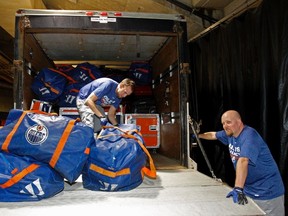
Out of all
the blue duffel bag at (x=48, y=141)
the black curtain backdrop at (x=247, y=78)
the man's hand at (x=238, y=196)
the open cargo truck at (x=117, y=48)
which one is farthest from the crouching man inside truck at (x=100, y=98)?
the man's hand at (x=238, y=196)

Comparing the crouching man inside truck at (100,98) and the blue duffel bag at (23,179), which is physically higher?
the crouching man inside truck at (100,98)

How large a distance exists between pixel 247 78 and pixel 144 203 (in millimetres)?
2430

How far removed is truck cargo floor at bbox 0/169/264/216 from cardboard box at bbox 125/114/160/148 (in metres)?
2.40

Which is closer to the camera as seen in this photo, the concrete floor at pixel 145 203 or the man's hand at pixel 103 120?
the concrete floor at pixel 145 203

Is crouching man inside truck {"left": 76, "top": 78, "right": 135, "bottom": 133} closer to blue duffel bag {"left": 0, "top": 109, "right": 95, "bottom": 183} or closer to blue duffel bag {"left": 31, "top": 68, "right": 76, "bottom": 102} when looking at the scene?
blue duffel bag {"left": 31, "top": 68, "right": 76, "bottom": 102}

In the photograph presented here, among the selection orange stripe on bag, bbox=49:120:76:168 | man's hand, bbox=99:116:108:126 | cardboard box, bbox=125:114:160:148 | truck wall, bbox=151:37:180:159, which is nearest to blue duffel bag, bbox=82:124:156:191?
orange stripe on bag, bbox=49:120:76:168

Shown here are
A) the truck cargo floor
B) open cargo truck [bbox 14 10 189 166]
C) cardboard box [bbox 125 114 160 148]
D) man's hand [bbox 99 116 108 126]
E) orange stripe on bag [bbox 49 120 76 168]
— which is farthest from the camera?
cardboard box [bbox 125 114 160 148]

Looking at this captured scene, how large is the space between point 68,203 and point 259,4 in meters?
3.31

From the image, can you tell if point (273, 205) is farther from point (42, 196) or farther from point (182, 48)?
point (42, 196)

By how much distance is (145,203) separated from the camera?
Answer: 1.97 metres

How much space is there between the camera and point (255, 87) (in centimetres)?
336

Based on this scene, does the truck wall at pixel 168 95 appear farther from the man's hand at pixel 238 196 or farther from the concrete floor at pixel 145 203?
the man's hand at pixel 238 196

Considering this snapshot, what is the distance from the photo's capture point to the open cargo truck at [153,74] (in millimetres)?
1912

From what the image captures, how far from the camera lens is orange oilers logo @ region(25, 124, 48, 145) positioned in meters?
2.05
